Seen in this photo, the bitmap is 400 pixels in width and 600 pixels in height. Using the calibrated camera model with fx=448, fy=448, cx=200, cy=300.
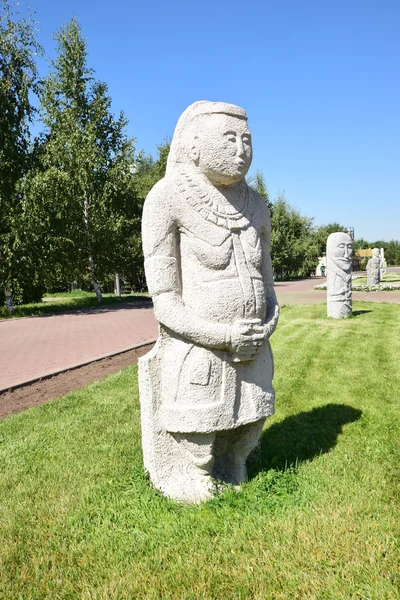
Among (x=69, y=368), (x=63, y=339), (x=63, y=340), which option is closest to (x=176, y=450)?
(x=69, y=368)

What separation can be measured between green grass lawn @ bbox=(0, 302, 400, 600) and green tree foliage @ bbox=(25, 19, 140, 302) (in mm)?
13150

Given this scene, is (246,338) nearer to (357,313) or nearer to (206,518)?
(206,518)

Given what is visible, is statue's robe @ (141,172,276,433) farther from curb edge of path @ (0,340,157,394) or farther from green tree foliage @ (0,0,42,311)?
green tree foliage @ (0,0,42,311)

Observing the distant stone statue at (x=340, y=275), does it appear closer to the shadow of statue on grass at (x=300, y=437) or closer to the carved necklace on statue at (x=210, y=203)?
the shadow of statue on grass at (x=300, y=437)

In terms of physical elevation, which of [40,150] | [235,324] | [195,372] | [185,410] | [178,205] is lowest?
[185,410]

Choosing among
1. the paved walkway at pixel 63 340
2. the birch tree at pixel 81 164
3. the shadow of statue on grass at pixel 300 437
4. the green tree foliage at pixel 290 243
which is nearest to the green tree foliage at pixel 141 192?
the birch tree at pixel 81 164

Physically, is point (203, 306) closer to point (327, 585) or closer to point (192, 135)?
point (192, 135)

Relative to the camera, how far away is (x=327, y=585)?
92.0 inches

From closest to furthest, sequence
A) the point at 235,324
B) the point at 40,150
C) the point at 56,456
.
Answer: the point at 235,324 < the point at 56,456 < the point at 40,150

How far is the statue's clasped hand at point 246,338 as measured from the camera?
9.36 feet

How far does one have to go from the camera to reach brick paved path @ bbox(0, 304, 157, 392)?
8.13 metres

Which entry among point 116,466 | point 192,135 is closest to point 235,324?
point 192,135

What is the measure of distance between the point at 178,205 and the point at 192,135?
1.66 ft

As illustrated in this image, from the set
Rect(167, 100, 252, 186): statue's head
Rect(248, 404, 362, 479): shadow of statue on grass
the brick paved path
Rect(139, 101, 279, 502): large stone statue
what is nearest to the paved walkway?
the brick paved path
